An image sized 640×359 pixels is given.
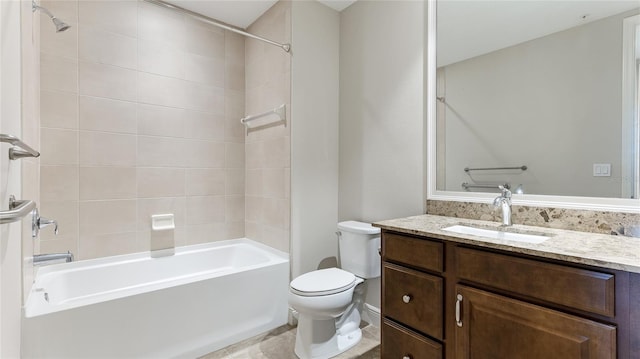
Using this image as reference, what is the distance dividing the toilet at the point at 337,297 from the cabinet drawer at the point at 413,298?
1.25 feet

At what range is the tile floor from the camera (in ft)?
6.05

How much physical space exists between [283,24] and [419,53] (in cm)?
110

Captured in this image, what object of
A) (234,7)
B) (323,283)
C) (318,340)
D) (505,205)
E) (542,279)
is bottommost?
(318,340)

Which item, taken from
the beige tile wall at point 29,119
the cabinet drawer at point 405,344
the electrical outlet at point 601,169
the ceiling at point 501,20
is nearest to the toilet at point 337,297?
the cabinet drawer at point 405,344

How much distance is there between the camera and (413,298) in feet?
4.40

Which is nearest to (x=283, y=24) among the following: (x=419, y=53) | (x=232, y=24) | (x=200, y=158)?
(x=232, y=24)

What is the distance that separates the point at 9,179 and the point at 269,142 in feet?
5.31

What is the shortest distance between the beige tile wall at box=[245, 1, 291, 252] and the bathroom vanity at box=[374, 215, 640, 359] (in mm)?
1099

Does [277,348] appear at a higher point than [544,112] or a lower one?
lower

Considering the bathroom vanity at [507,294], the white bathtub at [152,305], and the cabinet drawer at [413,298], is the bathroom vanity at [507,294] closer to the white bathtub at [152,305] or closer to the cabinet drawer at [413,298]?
the cabinet drawer at [413,298]

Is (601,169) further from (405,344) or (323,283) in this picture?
(323,283)

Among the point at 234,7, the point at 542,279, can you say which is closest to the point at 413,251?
the point at 542,279

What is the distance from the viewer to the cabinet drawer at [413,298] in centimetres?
126

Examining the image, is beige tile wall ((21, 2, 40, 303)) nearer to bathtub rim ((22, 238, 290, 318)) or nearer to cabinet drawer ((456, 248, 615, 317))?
bathtub rim ((22, 238, 290, 318))
